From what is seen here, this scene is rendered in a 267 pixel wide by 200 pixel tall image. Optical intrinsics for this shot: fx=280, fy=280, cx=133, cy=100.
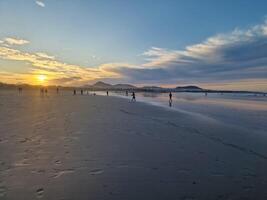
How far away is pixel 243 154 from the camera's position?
35.6ft

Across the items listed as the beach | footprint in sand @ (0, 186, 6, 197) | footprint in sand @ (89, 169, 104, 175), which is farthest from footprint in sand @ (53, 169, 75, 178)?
footprint in sand @ (0, 186, 6, 197)

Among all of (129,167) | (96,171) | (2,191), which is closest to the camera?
(2,191)

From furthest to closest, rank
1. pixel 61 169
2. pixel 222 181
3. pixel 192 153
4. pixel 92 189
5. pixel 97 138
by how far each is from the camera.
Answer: pixel 97 138, pixel 192 153, pixel 61 169, pixel 222 181, pixel 92 189

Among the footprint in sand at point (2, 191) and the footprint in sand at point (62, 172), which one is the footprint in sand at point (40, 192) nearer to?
the footprint in sand at point (2, 191)

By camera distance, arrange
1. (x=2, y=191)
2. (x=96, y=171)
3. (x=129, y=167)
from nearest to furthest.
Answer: (x=2, y=191) → (x=96, y=171) → (x=129, y=167)

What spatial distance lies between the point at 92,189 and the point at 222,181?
3513mm

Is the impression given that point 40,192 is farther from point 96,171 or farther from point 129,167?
point 129,167

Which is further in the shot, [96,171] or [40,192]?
[96,171]

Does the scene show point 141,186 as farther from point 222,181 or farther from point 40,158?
point 40,158

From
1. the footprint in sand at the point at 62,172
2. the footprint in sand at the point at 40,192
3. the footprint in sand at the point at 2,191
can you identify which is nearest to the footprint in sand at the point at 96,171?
the footprint in sand at the point at 62,172

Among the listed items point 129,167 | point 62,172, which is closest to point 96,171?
point 62,172

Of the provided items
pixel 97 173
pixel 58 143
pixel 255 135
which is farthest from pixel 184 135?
pixel 97 173

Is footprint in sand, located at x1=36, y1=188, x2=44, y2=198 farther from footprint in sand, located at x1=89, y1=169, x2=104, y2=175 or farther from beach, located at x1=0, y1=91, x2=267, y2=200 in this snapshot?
footprint in sand, located at x1=89, y1=169, x2=104, y2=175

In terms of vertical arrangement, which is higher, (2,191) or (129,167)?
(2,191)
